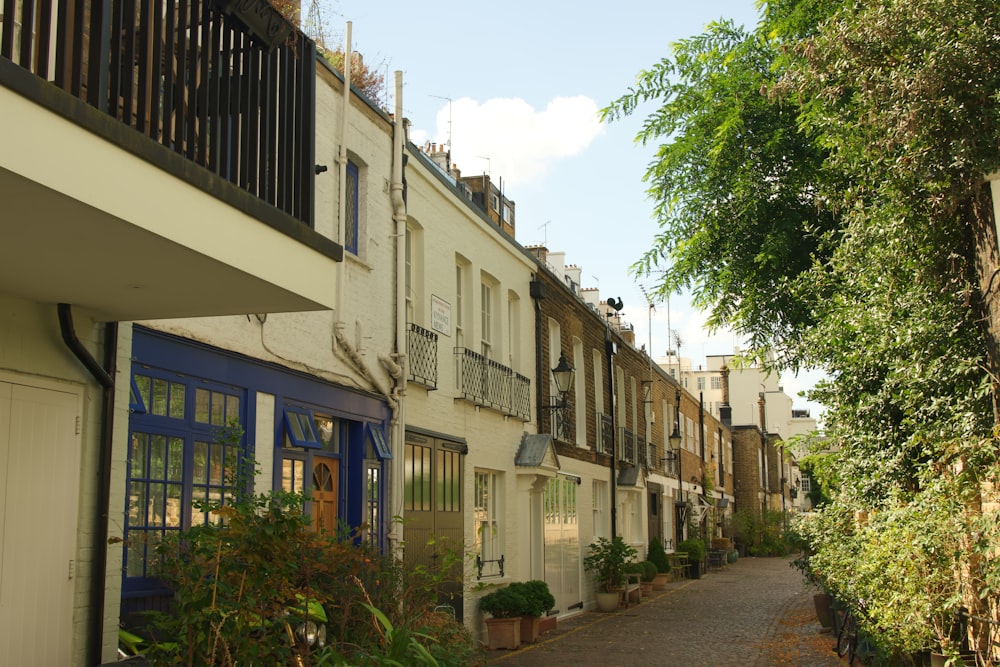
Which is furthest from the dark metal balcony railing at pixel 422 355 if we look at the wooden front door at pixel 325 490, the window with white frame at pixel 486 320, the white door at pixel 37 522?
the white door at pixel 37 522

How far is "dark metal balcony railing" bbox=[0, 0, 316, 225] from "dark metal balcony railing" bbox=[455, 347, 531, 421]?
784 centimetres

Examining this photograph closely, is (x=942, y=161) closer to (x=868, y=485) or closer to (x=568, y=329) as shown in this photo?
(x=868, y=485)

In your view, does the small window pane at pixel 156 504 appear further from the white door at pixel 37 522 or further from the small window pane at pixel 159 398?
the white door at pixel 37 522

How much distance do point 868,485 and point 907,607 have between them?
1.60 meters

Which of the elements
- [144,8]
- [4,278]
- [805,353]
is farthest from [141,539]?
[805,353]

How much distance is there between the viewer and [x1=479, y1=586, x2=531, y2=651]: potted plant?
14969 millimetres

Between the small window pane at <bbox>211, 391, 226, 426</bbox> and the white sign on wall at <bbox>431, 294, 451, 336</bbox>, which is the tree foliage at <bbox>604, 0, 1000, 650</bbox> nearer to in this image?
the white sign on wall at <bbox>431, 294, 451, 336</bbox>

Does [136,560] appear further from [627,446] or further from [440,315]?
[627,446]

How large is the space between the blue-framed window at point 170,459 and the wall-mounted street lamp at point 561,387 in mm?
9686

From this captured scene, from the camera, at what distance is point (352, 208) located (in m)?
11.9

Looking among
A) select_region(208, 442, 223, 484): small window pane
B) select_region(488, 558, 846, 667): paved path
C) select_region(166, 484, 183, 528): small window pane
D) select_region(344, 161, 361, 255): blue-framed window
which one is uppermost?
select_region(344, 161, 361, 255): blue-framed window

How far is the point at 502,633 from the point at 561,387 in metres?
4.84

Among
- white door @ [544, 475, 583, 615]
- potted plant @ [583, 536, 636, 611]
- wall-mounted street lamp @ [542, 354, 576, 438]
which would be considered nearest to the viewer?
wall-mounted street lamp @ [542, 354, 576, 438]

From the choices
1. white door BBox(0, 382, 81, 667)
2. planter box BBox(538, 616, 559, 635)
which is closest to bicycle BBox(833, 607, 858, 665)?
planter box BBox(538, 616, 559, 635)
